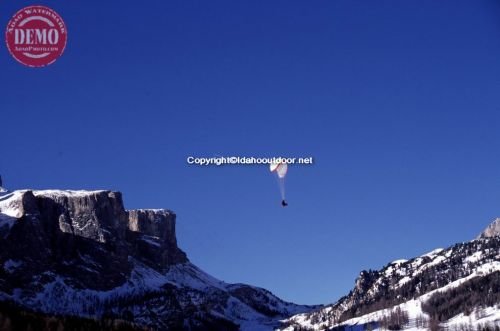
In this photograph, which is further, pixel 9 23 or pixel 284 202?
pixel 284 202

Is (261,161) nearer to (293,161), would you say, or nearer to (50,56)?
(293,161)

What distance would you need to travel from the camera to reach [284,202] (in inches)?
5177

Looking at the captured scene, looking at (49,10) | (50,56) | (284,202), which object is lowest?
(284,202)

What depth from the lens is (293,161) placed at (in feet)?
427

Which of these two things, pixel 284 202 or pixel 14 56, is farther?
pixel 284 202

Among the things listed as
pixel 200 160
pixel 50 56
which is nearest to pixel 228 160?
pixel 200 160

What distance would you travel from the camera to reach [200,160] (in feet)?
423

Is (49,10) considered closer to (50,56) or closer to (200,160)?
(50,56)

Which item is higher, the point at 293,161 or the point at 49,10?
the point at 49,10

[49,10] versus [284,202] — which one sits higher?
[49,10]

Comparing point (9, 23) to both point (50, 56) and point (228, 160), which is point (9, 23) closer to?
point (50, 56)

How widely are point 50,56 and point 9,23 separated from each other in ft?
25.8

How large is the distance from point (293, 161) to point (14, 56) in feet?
162

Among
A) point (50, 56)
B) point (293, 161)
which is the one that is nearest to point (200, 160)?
point (293, 161)
